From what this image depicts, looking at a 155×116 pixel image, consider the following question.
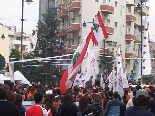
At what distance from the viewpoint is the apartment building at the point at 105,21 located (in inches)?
2030

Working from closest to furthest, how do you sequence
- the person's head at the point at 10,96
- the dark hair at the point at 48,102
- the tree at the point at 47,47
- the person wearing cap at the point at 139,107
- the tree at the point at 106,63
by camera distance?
the person wearing cap at the point at 139,107 → the person's head at the point at 10,96 → the dark hair at the point at 48,102 → the tree at the point at 106,63 → the tree at the point at 47,47

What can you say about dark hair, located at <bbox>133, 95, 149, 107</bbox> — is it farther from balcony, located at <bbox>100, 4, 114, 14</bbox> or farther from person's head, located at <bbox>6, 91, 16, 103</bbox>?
balcony, located at <bbox>100, 4, 114, 14</bbox>

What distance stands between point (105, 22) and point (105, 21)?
149 mm

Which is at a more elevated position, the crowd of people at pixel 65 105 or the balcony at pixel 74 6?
the balcony at pixel 74 6

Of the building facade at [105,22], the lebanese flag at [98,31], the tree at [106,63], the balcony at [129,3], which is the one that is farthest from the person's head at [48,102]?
the balcony at [129,3]

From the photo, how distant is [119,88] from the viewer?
15.8 meters

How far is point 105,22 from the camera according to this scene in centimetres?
5356

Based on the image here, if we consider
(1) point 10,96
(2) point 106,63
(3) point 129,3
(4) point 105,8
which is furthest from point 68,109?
(3) point 129,3

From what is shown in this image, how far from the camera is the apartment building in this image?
51.6m

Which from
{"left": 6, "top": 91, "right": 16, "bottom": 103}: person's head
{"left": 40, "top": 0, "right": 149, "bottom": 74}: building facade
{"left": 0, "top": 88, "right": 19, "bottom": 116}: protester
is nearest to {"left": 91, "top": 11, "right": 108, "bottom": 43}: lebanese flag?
{"left": 6, "top": 91, "right": 16, "bottom": 103}: person's head

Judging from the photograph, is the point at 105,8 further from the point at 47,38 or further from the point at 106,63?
the point at 47,38

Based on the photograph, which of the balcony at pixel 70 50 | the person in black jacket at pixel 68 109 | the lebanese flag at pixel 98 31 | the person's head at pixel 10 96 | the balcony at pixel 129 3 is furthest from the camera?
the balcony at pixel 129 3

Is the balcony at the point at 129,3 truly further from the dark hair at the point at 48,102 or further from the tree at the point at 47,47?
the dark hair at the point at 48,102

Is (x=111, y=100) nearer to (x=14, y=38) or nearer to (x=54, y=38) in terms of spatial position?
(x=54, y=38)
